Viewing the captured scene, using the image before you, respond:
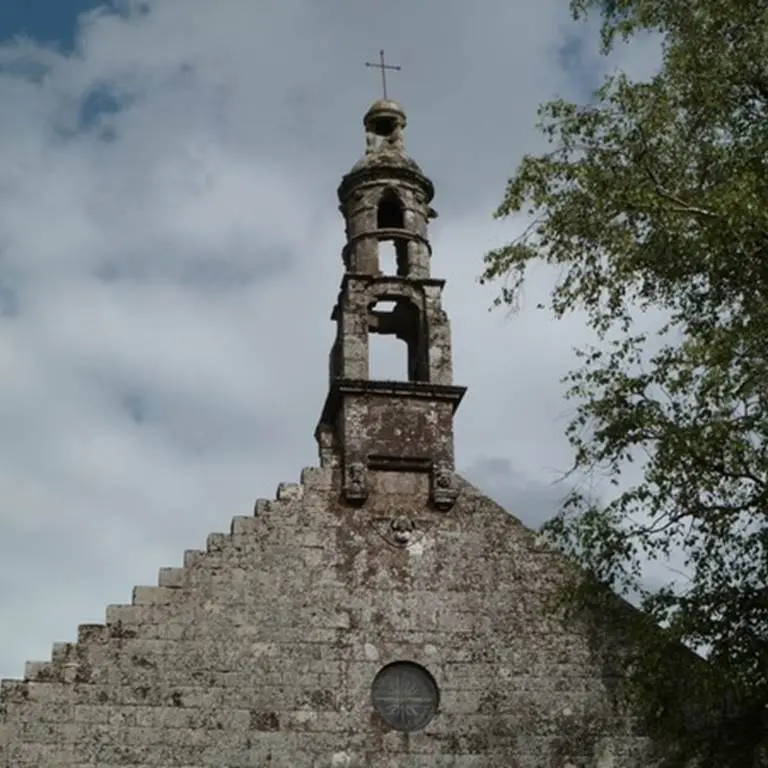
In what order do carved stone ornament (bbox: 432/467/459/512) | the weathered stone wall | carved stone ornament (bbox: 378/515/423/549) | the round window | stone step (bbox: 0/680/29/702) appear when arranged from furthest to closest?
carved stone ornament (bbox: 432/467/459/512) < carved stone ornament (bbox: 378/515/423/549) < the round window < the weathered stone wall < stone step (bbox: 0/680/29/702)

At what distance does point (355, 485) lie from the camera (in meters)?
16.2

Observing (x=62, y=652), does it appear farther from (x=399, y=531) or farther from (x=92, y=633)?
(x=399, y=531)

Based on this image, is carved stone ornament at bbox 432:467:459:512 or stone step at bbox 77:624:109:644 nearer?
stone step at bbox 77:624:109:644

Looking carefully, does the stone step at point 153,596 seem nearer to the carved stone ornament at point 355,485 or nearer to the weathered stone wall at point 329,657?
the weathered stone wall at point 329,657

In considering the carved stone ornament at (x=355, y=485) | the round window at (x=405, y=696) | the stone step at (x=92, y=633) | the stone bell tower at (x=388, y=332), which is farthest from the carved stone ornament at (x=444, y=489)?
the stone step at (x=92, y=633)

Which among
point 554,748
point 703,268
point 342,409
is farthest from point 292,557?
point 703,268

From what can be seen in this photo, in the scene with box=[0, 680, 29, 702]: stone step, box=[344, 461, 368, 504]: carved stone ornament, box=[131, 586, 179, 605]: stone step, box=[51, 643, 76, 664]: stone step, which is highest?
box=[344, 461, 368, 504]: carved stone ornament

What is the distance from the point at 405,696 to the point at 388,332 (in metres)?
5.76

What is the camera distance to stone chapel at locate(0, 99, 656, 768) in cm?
1446

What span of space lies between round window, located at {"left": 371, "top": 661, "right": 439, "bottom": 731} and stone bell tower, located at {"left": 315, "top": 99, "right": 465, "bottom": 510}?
2169mm

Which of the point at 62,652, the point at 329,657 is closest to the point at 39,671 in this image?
the point at 62,652

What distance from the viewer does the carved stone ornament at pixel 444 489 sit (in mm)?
16375

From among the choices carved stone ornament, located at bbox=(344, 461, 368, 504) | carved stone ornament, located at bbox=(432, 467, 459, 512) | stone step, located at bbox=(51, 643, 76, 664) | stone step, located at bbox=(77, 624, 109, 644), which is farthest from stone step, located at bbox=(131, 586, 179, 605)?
carved stone ornament, located at bbox=(432, 467, 459, 512)

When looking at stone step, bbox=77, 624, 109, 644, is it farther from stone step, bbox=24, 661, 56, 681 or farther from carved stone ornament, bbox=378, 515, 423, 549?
carved stone ornament, bbox=378, 515, 423, 549
